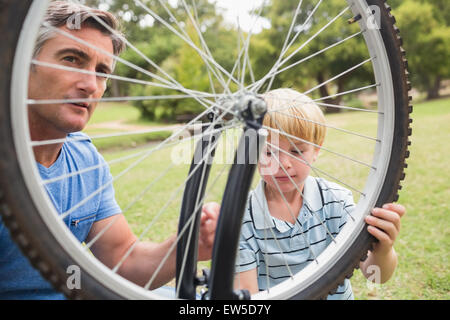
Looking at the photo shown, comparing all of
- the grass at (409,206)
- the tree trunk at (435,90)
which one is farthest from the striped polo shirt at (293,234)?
the tree trunk at (435,90)

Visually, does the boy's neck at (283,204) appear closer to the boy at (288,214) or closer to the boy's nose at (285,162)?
the boy at (288,214)

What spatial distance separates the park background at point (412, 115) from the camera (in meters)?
2.47

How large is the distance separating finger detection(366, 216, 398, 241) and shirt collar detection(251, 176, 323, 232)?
276 millimetres

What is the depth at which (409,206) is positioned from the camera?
3.66 metres

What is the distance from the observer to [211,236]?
1.26 meters

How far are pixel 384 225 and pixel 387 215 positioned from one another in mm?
33

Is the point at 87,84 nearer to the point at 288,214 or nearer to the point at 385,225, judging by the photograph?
the point at 288,214

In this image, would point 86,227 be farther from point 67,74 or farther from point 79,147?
point 67,74

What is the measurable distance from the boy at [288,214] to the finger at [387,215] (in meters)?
0.22

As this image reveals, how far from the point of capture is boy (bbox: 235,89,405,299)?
1.41 meters

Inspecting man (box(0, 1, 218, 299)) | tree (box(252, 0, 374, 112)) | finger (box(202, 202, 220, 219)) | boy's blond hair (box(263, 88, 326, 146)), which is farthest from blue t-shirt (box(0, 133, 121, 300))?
tree (box(252, 0, 374, 112))

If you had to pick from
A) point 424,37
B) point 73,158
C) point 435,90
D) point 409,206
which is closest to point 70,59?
point 73,158

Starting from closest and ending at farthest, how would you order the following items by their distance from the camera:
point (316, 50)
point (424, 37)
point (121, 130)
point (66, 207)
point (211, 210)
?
point (211, 210) < point (66, 207) < point (121, 130) < point (424, 37) < point (316, 50)
